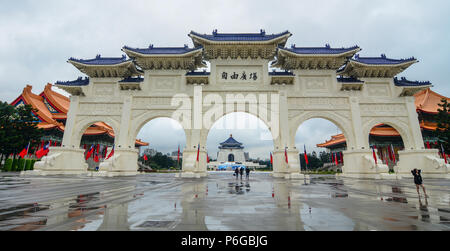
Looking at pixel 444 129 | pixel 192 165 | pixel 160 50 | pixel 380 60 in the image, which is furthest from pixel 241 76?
pixel 444 129

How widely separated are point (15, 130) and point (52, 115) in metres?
7.15

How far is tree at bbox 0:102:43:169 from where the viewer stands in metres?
19.8

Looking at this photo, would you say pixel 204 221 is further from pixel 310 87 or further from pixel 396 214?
pixel 310 87

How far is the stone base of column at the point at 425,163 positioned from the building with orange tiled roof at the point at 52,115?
3361 cm

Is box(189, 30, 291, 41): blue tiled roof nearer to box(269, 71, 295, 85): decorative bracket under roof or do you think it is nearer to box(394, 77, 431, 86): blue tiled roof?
box(269, 71, 295, 85): decorative bracket under roof

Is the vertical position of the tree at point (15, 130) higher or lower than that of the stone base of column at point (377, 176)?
higher

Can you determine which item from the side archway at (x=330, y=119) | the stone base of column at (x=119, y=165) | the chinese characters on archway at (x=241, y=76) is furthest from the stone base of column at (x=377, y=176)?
the stone base of column at (x=119, y=165)

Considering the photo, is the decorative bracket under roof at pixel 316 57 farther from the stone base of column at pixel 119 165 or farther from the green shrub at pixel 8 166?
the green shrub at pixel 8 166

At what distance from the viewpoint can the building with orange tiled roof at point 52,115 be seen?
81.4 ft

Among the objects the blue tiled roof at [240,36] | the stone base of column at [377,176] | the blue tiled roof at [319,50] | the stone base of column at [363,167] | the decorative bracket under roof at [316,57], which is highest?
the blue tiled roof at [240,36]
